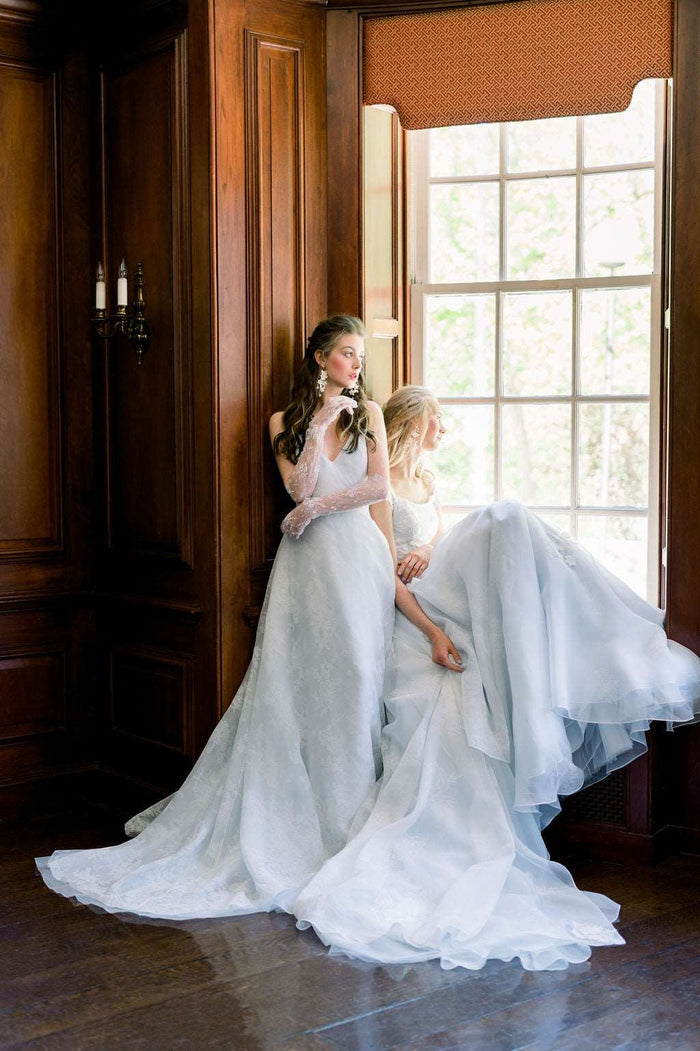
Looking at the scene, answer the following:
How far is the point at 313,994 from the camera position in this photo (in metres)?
2.70

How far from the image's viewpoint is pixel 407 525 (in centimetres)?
393

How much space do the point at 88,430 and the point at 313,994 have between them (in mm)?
2429

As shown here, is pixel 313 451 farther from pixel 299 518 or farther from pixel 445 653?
pixel 445 653

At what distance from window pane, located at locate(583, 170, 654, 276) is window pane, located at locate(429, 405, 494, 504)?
0.66 m

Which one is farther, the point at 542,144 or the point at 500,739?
the point at 542,144

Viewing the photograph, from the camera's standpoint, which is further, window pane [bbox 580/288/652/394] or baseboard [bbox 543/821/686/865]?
window pane [bbox 580/288/652/394]

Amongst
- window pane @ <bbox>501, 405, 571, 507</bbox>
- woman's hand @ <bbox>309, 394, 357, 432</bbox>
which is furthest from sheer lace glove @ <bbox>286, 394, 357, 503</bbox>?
window pane @ <bbox>501, 405, 571, 507</bbox>

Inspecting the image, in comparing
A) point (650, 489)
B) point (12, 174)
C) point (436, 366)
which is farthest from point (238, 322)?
point (650, 489)

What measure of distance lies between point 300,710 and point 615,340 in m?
1.70

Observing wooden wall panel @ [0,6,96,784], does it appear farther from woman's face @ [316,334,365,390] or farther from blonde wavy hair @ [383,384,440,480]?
blonde wavy hair @ [383,384,440,480]

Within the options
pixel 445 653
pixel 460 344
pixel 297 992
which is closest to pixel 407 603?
pixel 445 653

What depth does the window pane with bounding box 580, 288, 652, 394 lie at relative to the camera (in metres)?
4.00

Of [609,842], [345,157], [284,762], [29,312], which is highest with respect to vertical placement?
[345,157]

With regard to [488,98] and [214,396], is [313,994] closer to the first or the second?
[214,396]
